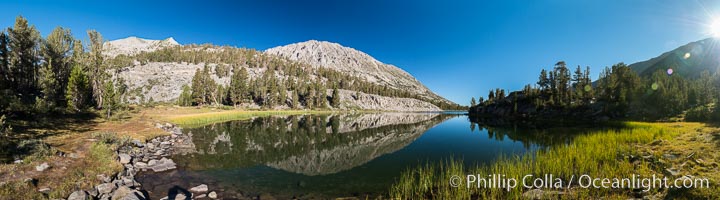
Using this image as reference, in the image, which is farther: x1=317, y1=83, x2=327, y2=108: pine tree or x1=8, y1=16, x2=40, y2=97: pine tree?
x1=317, y1=83, x2=327, y2=108: pine tree

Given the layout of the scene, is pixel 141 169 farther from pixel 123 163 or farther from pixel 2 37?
pixel 2 37

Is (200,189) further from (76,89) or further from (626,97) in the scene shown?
(626,97)

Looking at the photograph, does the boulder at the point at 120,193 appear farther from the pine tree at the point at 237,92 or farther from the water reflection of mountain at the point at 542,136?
the pine tree at the point at 237,92

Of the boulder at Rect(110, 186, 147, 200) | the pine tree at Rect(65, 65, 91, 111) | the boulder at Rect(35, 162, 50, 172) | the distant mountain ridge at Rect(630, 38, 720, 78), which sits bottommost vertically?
the boulder at Rect(110, 186, 147, 200)

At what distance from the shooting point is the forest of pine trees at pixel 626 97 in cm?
5247

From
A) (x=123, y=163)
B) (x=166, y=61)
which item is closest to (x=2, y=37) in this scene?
(x=123, y=163)

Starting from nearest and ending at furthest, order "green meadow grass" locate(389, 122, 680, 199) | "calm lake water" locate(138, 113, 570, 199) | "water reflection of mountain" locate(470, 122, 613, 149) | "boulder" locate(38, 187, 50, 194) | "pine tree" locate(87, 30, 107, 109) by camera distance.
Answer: "green meadow grass" locate(389, 122, 680, 199) < "boulder" locate(38, 187, 50, 194) < "calm lake water" locate(138, 113, 570, 199) < "water reflection of mountain" locate(470, 122, 613, 149) < "pine tree" locate(87, 30, 107, 109)

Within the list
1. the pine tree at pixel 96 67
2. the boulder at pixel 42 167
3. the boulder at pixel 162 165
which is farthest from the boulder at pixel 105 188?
the pine tree at pixel 96 67

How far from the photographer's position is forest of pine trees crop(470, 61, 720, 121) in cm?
5247

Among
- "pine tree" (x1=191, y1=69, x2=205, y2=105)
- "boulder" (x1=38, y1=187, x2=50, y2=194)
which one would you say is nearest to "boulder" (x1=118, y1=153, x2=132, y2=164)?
"boulder" (x1=38, y1=187, x2=50, y2=194)

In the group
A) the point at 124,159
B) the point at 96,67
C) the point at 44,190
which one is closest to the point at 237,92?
the point at 96,67

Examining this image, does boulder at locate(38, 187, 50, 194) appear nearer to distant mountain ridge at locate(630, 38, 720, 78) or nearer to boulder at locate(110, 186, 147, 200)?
boulder at locate(110, 186, 147, 200)

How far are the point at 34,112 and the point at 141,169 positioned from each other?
95.9ft

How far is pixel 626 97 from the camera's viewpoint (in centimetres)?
6288
